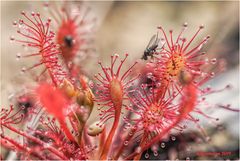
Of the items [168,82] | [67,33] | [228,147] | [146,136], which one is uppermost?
[67,33]

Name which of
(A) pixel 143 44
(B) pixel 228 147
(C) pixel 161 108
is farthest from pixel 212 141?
(A) pixel 143 44

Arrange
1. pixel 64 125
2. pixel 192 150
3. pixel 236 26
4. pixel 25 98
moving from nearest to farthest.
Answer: pixel 64 125 → pixel 25 98 → pixel 192 150 → pixel 236 26

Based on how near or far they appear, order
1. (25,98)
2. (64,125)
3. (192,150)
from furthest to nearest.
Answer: (192,150) → (25,98) → (64,125)

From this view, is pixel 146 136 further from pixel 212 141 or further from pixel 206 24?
pixel 206 24

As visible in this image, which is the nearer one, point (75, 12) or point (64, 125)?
point (64, 125)

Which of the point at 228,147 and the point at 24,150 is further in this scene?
the point at 228,147

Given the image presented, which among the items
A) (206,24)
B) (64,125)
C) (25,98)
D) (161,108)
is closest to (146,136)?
(161,108)

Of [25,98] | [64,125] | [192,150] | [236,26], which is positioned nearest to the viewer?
[64,125]

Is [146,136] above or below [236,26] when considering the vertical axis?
below

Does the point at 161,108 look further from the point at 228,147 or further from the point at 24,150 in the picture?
the point at 228,147

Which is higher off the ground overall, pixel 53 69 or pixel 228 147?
pixel 53 69
